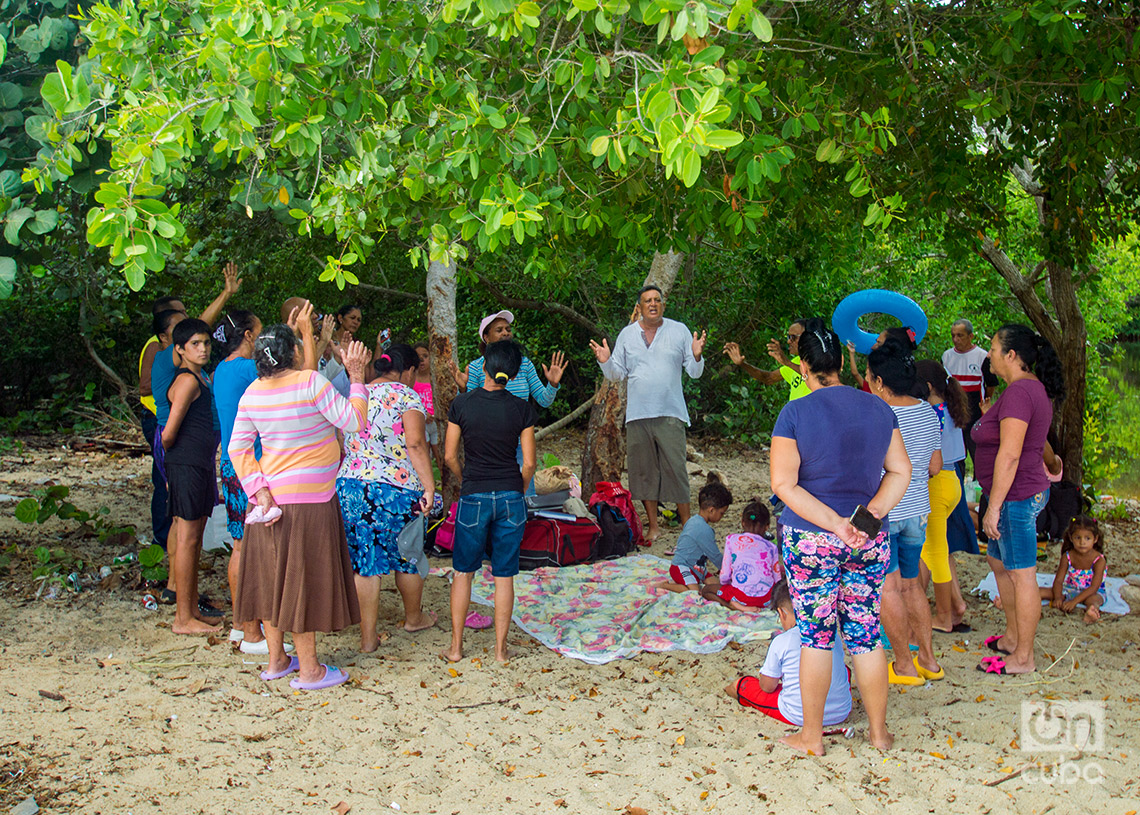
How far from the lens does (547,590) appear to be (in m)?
5.73

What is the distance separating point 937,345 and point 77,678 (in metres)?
10.3

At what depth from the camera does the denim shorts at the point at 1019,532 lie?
4.20 metres

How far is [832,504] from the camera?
3.31 m

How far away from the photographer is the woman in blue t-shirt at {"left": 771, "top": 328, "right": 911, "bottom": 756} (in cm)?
330

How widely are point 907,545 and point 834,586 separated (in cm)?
97

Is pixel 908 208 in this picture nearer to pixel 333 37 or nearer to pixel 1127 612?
pixel 1127 612

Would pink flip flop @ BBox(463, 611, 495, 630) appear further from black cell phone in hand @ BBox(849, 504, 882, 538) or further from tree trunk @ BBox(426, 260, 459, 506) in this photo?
black cell phone in hand @ BBox(849, 504, 882, 538)

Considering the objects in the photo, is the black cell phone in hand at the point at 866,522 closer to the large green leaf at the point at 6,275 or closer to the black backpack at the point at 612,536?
the black backpack at the point at 612,536

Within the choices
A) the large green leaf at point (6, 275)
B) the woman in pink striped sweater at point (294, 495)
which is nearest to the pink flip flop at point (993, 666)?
the woman in pink striped sweater at point (294, 495)

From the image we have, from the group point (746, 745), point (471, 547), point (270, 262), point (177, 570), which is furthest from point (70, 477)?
point (746, 745)

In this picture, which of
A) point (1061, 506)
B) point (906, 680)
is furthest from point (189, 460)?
point (1061, 506)

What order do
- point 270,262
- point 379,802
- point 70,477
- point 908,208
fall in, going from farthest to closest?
point 270,262 < point 70,477 < point 908,208 < point 379,802

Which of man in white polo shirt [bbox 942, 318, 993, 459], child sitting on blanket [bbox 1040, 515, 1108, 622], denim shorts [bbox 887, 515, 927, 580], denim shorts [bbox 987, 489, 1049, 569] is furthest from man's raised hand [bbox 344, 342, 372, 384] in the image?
man in white polo shirt [bbox 942, 318, 993, 459]

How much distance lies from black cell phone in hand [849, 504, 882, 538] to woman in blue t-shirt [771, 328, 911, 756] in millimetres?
27
